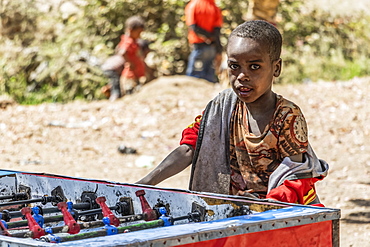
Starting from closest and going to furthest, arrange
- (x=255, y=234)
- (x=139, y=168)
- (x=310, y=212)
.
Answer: (x=255, y=234) < (x=310, y=212) < (x=139, y=168)

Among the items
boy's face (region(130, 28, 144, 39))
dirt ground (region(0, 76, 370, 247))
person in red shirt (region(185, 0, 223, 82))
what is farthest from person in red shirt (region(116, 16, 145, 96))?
dirt ground (region(0, 76, 370, 247))

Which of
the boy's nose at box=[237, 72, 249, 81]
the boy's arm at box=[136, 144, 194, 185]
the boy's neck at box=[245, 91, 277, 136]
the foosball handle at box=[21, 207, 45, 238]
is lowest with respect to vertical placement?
the boy's arm at box=[136, 144, 194, 185]

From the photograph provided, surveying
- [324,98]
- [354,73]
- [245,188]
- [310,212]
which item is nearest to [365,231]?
[245,188]

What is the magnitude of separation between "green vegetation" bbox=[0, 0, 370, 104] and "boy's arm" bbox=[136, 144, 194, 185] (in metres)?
9.24

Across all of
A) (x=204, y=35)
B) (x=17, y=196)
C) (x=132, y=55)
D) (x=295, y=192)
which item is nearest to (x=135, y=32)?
(x=132, y=55)

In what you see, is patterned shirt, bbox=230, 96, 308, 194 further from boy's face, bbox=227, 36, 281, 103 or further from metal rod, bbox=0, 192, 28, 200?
metal rod, bbox=0, 192, 28, 200

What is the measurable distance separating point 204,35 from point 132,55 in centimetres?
149

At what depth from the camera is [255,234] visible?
6.60 feet

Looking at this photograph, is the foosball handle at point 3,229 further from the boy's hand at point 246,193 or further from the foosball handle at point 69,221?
the boy's hand at point 246,193

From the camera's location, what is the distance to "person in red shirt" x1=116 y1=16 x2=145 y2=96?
11258 mm

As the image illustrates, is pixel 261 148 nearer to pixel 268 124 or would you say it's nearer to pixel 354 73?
pixel 268 124

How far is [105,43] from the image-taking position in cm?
1303

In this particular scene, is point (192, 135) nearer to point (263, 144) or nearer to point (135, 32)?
point (263, 144)

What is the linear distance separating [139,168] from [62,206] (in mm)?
4936
